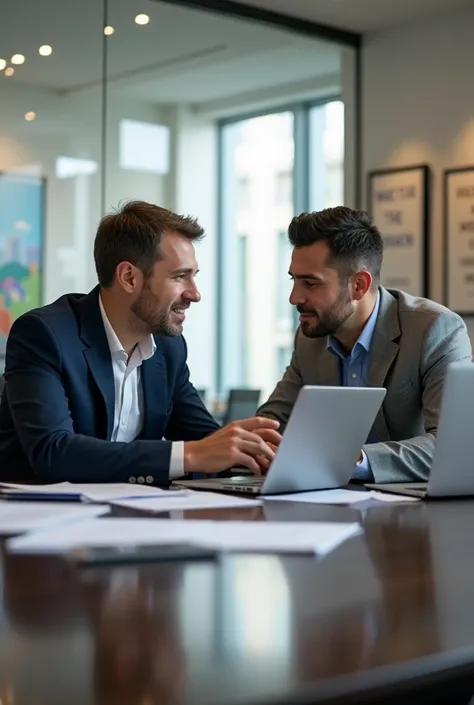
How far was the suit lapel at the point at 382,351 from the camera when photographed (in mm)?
2611

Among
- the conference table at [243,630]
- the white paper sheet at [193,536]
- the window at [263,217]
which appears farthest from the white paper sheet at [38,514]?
the window at [263,217]

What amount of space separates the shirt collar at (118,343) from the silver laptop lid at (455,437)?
89 centimetres

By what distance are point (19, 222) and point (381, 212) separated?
7.10ft

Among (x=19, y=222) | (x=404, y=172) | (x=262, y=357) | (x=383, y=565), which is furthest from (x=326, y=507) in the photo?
(x=262, y=357)

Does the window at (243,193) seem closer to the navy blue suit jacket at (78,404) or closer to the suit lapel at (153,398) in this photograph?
the navy blue suit jacket at (78,404)

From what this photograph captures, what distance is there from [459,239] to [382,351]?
11.5ft

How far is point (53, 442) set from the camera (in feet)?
7.02

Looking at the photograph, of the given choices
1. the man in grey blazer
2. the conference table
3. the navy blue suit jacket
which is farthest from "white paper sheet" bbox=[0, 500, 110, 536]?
the man in grey blazer

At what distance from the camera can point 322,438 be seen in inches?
75.1

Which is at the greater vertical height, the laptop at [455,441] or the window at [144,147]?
the window at [144,147]

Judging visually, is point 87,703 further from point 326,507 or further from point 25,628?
point 326,507

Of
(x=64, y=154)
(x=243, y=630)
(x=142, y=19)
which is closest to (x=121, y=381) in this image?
(x=243, y=630)

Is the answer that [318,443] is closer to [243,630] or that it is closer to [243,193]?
[243,630]

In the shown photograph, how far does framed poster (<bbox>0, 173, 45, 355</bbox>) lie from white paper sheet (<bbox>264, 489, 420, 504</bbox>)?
3.47 meters
